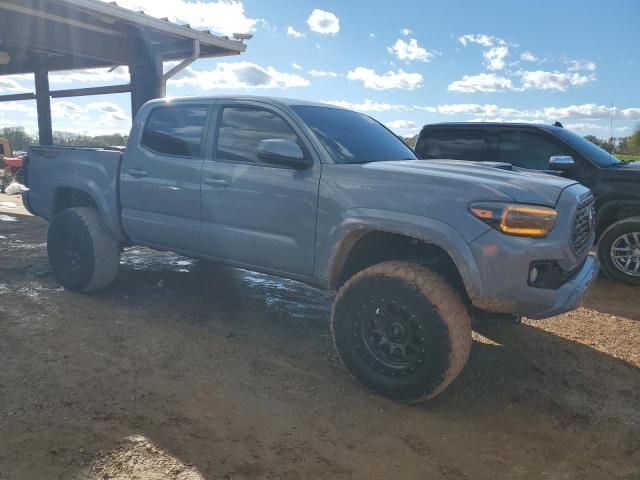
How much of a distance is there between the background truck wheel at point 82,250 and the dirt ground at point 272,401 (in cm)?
19

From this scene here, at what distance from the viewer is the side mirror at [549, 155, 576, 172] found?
5.59m

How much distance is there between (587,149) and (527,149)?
0.70 meters

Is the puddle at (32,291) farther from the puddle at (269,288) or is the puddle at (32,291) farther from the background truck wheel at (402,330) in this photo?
the background truck wheel at (402,330)

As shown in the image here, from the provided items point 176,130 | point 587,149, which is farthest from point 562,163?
point 176,130

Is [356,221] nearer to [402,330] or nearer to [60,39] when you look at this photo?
[402,330]

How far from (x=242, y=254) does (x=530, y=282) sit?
2060 millimetres

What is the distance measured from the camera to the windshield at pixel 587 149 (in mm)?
6145

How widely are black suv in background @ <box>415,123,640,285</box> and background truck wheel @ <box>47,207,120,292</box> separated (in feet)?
11.1

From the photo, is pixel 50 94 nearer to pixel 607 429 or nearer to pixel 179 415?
pixel 179 415

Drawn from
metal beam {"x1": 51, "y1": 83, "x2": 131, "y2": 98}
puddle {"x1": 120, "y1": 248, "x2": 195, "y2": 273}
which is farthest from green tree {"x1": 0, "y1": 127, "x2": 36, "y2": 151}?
puddle {"x1": 120, "y1": 248, "x2": 195, "y2": 273}

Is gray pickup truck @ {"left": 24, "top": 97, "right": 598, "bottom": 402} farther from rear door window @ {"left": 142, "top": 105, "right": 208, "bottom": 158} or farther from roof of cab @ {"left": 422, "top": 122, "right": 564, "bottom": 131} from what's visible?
roof of cab @ {"left": 422, "top": 122, "right": 564, "bottom": 131}

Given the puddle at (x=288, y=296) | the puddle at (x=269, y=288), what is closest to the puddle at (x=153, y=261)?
the puddle at (x=269, y=288)

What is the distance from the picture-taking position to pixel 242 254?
3887 millimetres

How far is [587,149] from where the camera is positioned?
6.29 m
